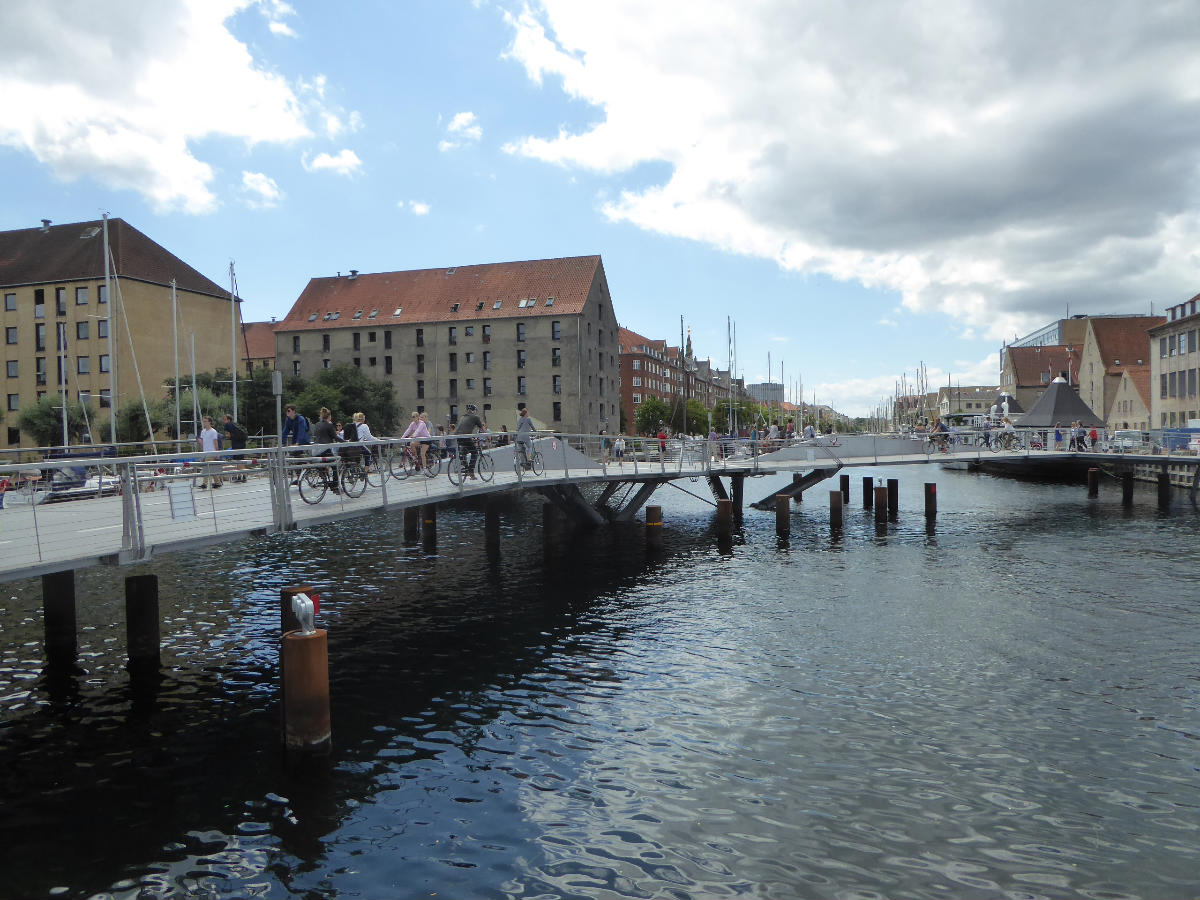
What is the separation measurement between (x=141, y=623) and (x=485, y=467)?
890 centimetres

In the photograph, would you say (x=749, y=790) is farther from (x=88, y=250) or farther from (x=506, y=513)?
(x=88, y=250)

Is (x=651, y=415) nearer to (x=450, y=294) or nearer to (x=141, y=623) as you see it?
(x=450, y=294)

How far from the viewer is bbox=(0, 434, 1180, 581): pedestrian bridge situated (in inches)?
434

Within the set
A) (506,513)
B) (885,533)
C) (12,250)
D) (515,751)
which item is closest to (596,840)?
(515,751)

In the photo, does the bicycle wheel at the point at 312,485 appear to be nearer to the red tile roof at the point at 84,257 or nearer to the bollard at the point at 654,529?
the bollard at the point at 654,529

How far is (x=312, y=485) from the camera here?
16094 millimetres

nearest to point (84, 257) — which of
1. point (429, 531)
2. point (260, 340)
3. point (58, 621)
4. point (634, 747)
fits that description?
point (260, 340)

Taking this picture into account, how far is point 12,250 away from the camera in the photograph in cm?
7650

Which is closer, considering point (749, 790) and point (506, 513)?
point (749, 790)

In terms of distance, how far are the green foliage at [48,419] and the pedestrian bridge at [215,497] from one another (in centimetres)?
4348

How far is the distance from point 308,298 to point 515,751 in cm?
8769

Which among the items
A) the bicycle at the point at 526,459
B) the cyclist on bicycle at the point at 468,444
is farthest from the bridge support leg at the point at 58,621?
the bicycle at the point at 526,459

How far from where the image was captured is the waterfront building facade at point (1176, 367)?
57.3 metres

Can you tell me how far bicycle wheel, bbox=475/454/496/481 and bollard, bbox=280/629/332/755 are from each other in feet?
36.3
